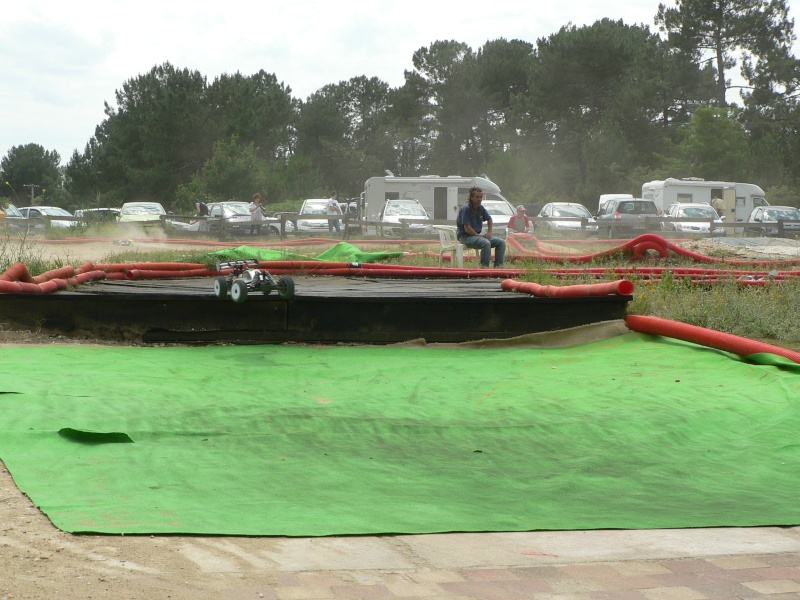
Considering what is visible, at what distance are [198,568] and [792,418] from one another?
13.3ft

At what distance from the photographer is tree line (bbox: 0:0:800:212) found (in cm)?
5322

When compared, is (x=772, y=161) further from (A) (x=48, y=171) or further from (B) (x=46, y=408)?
(A) (x=48, y=171)

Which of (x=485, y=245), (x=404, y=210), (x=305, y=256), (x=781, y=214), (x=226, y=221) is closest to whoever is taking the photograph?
(x=485, y=245)

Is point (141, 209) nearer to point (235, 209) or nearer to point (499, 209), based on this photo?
point (235, 209)

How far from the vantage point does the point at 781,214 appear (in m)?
30.9

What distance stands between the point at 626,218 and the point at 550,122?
34.5 m

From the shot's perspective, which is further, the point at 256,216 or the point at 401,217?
the point at 256,216

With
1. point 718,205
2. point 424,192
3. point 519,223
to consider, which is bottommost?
point 519,223

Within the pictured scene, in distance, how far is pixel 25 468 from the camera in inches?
175

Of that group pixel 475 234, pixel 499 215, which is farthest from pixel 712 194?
pixel 475 234

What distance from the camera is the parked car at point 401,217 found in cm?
2670

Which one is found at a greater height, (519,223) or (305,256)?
(519,223)

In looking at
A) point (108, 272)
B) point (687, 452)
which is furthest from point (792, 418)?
point (108, 272)

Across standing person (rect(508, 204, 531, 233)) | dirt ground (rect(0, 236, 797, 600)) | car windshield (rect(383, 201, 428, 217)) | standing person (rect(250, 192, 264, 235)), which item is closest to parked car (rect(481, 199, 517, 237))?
standing person (rect(508, 204, 531, 233))
